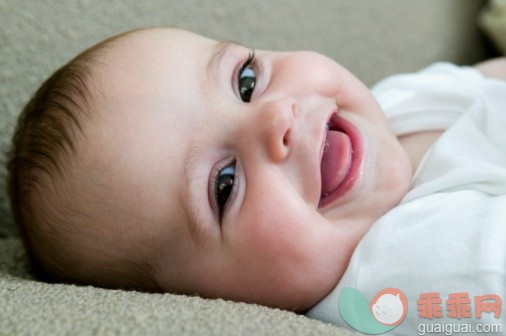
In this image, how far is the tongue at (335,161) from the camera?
2.66 feet

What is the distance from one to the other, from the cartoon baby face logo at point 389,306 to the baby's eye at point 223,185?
0.24 metres

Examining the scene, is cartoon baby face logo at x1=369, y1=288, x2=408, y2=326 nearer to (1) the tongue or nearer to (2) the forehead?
(1) the tongue

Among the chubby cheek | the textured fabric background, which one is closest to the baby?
the chubby cheek

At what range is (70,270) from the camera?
84 cm

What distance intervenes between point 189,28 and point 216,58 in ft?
1.11

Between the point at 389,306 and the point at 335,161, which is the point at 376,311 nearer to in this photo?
the point at 389,306

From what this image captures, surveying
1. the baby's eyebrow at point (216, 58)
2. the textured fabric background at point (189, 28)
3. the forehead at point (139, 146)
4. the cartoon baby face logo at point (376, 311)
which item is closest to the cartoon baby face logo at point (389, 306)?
the cartoon baby face logo at point (376, 311)

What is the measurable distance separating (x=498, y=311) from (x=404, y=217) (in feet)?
0.58

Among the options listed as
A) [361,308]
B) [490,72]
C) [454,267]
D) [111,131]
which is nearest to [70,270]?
[111,131]

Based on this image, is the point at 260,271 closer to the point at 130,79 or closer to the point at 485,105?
the point at 130,79

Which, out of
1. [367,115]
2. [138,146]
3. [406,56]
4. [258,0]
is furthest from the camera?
[406,56]

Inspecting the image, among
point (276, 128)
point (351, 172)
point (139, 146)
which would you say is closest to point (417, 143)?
point (351, 172)

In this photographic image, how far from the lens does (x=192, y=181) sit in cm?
78

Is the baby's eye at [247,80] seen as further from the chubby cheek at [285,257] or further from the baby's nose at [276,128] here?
the chubby cheek at [285,257]
